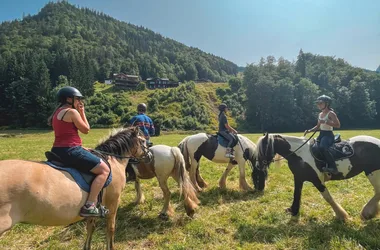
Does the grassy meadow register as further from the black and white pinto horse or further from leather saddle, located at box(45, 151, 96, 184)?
leather saddle, located at box(45, 151, 96, 184)

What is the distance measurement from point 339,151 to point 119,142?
18.1ft


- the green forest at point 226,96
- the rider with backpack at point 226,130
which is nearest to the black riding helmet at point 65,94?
the rider with backpack at point 226,130

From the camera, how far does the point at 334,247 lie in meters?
4.56

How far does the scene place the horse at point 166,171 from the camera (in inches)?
249

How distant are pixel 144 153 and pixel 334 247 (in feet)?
14.8

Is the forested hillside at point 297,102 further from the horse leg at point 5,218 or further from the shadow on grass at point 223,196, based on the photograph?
the horse leg at point 5,218

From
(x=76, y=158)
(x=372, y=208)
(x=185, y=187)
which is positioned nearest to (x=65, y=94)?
(x=76, y=158)

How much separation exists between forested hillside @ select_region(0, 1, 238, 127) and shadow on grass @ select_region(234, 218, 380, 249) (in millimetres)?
62132

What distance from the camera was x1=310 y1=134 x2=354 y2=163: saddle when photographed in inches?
232

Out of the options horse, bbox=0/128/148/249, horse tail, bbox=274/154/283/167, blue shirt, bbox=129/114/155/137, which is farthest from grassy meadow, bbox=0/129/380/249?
blue shirt, bbox=129/114/155/137

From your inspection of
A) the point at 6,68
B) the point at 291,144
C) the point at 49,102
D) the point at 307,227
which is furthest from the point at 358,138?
the point at 6,68

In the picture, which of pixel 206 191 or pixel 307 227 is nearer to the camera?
pixel 307 227

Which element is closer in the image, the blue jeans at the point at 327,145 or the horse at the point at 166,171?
the blue jeans at the point at 327,145

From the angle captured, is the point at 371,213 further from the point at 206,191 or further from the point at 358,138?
the point at 206,191
